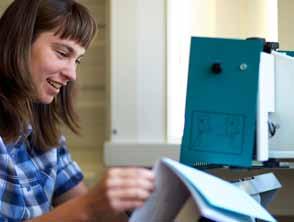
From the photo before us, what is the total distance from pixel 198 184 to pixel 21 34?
78 centimetres

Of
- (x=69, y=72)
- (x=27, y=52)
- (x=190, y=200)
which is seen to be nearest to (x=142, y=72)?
(x=69, y=72)

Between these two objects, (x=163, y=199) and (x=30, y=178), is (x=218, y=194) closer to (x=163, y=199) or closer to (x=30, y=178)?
(x=163, y=199)

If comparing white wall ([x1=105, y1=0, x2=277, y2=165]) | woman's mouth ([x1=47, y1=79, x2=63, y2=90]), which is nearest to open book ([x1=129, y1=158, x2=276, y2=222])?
woman's mouth ([x1=47, y1=79, x2=63, y2=90])

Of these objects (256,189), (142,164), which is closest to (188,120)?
(256,189)

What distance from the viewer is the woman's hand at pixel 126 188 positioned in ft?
2.29

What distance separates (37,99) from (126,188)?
0.70m

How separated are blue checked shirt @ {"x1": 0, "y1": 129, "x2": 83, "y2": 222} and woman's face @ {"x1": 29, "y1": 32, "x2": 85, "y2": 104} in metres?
0.14

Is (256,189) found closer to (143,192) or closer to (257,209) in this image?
(257,209)

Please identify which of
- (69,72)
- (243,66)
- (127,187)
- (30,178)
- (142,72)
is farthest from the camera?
(142,72)

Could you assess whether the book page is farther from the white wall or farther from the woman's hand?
the white wall

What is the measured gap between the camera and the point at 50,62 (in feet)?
4.39

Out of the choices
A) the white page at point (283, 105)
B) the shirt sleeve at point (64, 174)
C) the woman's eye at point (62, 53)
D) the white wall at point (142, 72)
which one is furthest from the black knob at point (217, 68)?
the white wall at point (142, 72)

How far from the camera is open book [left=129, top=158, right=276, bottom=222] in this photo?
684 millimetres

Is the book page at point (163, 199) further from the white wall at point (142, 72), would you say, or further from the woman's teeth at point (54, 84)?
the white wall at point (142, 72)
